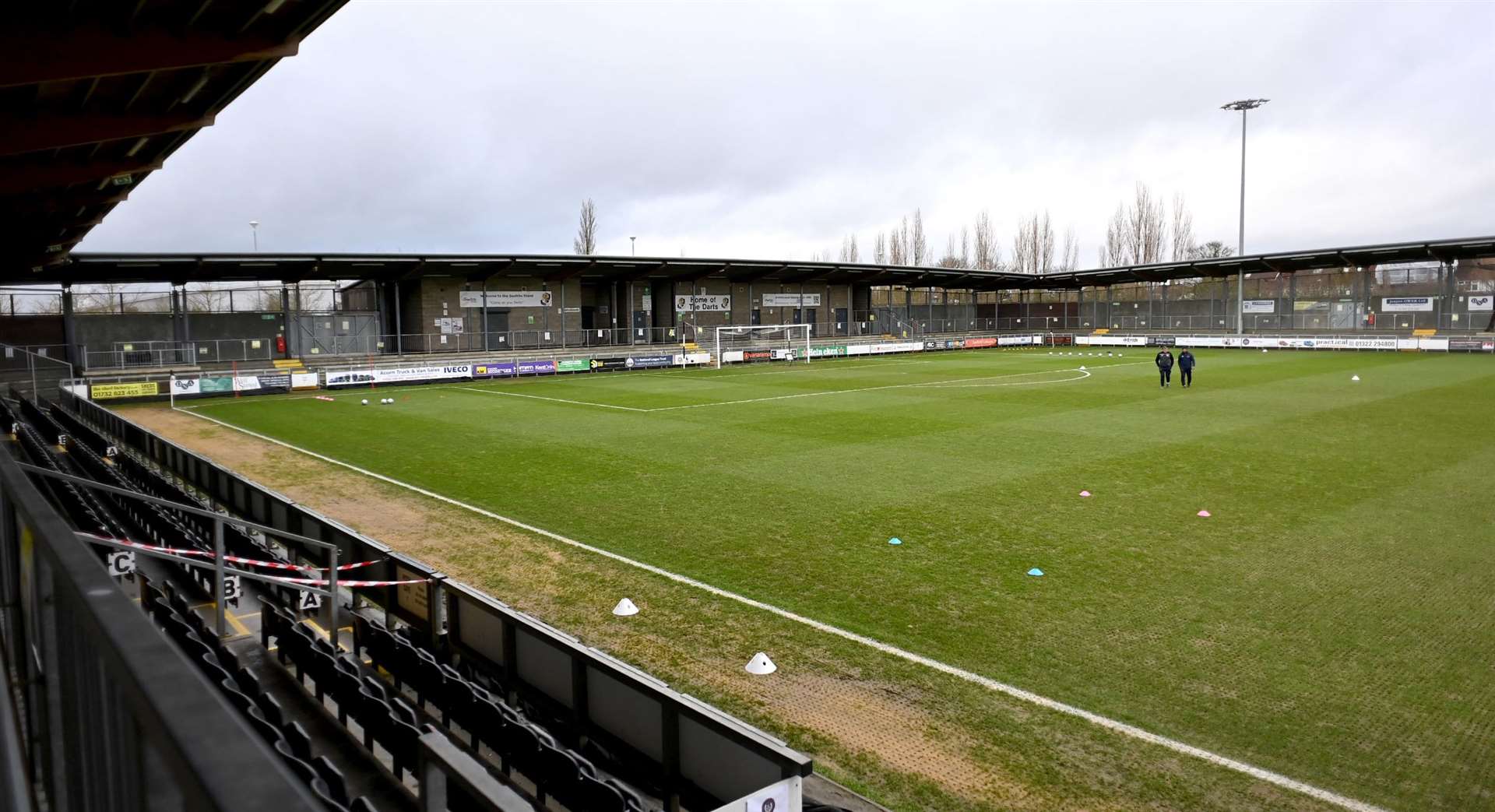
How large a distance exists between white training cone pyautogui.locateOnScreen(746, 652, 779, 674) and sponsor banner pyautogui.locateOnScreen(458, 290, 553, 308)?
46.1 meters

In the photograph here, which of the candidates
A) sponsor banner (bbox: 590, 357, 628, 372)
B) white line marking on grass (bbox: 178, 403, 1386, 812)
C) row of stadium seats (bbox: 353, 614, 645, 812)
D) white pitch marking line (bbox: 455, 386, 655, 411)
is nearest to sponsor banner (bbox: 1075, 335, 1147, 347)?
sponsor banner (bbox: 590, 357, 628, 372)

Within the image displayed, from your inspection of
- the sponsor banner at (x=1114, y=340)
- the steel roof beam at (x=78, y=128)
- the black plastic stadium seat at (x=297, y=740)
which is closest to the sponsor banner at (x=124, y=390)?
the steel roof beam at (x=78, y=128)

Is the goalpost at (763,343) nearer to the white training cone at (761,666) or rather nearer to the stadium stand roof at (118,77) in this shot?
the stadium stand roof at (118,77)

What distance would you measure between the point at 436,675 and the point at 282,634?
2157 mm

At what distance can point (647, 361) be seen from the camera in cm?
5275

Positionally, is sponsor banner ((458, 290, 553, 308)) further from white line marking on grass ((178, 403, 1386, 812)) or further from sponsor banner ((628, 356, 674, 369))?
white line marking on grass ((178, 403, 1386, 812))

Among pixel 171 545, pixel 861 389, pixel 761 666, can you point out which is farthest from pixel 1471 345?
pixel 171 545

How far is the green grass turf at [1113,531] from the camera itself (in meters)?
7.95

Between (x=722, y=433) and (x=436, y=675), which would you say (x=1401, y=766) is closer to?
(x=436, y=675)

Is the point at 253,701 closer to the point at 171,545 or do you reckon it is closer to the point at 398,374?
the point at 171,545

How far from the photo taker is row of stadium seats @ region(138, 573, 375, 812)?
412cm

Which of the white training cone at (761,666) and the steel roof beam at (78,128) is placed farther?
the steel roof beam at (78,128)

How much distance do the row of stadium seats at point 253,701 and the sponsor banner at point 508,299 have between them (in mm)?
45226

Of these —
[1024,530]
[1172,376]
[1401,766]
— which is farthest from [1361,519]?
[1172,376]
